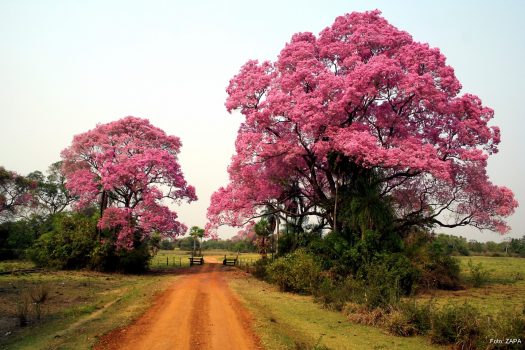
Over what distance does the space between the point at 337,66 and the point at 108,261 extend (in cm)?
1986

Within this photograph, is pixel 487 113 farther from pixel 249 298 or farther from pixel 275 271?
pixel 249 298

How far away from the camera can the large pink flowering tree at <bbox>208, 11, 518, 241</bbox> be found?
20.2m

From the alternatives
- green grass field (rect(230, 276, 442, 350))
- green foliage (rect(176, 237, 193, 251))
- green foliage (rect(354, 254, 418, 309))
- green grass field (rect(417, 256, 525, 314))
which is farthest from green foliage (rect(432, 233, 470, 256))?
green foliage (rect(176, 237, 193, 251))

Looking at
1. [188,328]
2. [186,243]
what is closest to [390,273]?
[188,328]

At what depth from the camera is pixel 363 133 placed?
1972cm

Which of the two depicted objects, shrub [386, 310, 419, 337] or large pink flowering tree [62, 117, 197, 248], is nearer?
shrub [386, 310, 419, 337]

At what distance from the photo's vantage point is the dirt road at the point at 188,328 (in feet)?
31.2

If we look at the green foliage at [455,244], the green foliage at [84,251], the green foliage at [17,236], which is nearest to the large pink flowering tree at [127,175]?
the green foliage at [84,251]

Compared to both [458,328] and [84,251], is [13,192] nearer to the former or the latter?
[84,251]

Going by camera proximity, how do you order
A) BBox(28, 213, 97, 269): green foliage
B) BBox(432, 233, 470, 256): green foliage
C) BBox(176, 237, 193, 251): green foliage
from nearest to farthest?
BBox(28, 213, 97, 269): green foliage
BBox(432, 233, 470, 256): green foliage
BBox(176, 237, 193, 251): green foliage

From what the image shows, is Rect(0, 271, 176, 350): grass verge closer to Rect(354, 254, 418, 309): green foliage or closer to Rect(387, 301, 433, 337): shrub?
Rect(387, 301, 433, 337): shrub

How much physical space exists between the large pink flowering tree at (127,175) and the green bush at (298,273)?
36.1 ft

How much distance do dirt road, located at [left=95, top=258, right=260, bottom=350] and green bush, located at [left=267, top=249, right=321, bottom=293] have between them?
407cm

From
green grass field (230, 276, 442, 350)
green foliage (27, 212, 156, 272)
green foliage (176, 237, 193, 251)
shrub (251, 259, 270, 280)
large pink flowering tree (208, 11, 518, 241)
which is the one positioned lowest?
green grass field (230, 276, 442, 350)
